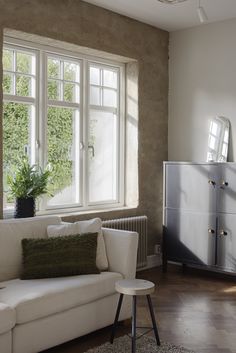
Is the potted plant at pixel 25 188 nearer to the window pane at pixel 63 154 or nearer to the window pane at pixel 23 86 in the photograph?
the window pane at pixel 63 154

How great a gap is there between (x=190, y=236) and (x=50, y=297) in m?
2.56

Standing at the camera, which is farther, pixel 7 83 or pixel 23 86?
pixel 23 86

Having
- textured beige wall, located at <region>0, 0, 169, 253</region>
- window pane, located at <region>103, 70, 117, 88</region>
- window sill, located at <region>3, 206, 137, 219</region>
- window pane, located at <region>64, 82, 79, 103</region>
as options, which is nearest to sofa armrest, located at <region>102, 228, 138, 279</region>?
window sill, located at <region>3, 206, 137, 219</region>

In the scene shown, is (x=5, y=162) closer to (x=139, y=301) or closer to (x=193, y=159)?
(x=139, y=301)

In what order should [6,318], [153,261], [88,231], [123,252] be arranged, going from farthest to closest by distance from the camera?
[153,261], [88,231], [123,252], [6,318]

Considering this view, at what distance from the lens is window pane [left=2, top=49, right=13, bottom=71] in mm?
4590

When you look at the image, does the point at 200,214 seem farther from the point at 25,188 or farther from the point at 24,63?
the point at 24,63

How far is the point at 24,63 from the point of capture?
4742 mm

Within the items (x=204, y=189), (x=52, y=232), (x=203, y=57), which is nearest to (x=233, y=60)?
(x=203, y=57)

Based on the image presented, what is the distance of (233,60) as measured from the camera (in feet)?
18.1

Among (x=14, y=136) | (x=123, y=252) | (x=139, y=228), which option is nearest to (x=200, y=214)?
(x=139, y=228)

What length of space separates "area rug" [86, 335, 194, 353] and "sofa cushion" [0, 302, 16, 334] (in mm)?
636

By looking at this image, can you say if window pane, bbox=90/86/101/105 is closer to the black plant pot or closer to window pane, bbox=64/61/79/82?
window pane, bbox=64/61/79/82

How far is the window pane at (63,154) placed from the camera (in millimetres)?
5031
